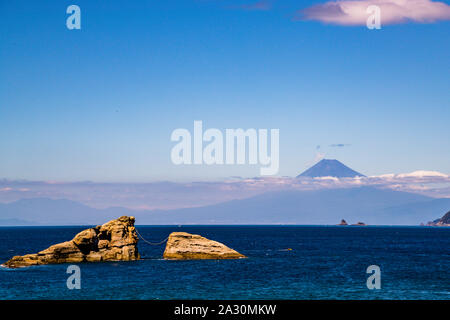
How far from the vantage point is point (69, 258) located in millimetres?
80000

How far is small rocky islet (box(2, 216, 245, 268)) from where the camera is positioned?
78188mm

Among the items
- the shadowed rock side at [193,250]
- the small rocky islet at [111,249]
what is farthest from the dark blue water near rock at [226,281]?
the shadowed rock side at [193,250]

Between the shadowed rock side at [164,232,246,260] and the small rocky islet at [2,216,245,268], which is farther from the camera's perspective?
the shadowed rock side at [164,232,246,260]

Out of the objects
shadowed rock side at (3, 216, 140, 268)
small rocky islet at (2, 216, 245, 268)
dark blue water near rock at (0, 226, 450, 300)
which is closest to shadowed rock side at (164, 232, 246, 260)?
small rocky islet at (2, 216, 245, 268)

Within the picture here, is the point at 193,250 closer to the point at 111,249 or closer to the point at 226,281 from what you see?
the point at 111,249

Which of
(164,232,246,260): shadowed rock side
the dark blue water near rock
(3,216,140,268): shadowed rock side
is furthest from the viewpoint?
(164,232,246,260): shadowed rock side

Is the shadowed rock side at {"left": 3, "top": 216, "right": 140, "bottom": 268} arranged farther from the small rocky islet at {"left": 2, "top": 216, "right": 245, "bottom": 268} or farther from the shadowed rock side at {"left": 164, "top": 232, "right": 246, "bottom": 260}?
the shadowed rock side at {"left": 164, "top": 232, "right": 246, "bottom": 260}

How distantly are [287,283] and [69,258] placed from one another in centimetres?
3813

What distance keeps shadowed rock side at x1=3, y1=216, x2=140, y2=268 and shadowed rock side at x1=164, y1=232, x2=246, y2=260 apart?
6811 mm

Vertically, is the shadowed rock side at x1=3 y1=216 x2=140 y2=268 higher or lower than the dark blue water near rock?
higher

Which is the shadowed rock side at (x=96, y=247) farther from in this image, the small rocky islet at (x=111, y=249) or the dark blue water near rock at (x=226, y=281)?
the dark blue water near rock at (x=226, y=281)
